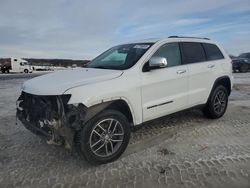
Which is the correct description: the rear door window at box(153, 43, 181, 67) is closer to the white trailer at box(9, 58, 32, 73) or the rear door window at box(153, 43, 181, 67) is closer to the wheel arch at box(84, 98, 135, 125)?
the wheel arch at box(84, 98, 135, 125)

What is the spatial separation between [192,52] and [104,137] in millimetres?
2750

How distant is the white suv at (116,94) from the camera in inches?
146

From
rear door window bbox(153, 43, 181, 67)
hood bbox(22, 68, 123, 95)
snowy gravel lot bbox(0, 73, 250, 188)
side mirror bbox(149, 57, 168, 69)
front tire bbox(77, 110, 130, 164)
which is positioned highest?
rear door window bbox(153, 43, 181, 67)

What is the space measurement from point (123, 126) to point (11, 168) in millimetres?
1728

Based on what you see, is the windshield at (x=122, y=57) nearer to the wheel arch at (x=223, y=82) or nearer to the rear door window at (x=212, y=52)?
the rear door window at (x=212, y=52)

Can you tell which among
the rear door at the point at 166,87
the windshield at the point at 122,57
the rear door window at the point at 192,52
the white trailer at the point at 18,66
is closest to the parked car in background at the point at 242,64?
the rear door window at the point at 192,52

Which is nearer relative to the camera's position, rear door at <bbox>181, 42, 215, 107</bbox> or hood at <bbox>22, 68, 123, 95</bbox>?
hood at <bbox>22, 68, 123, 95</bbox>

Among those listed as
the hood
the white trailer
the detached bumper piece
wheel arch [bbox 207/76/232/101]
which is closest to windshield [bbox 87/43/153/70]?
the hood

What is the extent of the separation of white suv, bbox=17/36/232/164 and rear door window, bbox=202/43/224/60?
5.3 inches

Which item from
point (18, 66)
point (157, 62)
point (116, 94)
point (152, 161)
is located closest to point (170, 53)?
point (157, 62)

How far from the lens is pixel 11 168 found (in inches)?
157

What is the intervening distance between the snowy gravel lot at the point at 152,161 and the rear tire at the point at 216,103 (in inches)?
15.7

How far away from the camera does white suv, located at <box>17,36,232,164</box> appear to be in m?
3.72

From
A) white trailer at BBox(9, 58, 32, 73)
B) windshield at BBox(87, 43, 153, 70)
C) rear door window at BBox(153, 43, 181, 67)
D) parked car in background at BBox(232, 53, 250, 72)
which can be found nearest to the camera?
windshield at BBox(87, 43, 153, 70)
